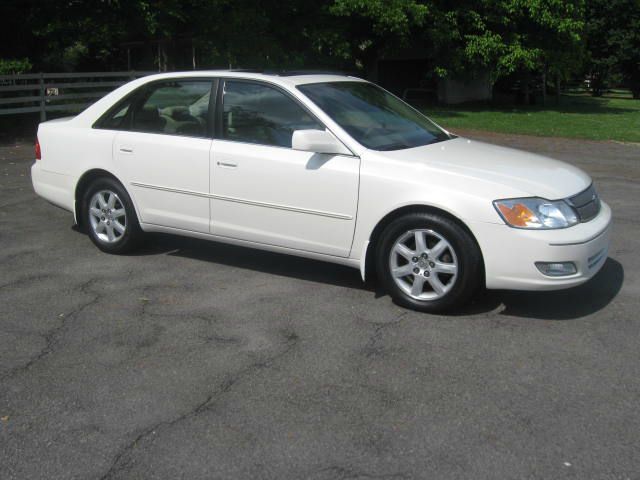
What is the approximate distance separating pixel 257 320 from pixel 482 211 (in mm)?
1635

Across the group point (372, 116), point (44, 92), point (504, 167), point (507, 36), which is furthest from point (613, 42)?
point (504, 167)

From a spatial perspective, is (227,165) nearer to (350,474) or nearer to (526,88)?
(350,474)

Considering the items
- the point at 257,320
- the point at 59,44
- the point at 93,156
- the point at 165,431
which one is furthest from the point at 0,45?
the point at 165,431

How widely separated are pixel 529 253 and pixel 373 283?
4.66 ft

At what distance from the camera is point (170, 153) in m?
6.16

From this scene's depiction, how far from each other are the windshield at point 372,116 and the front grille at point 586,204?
126 cm

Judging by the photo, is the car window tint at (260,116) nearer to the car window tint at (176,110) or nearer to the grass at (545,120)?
the car window tint at (176,110)

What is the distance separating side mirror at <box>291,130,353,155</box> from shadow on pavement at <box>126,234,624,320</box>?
1.03m

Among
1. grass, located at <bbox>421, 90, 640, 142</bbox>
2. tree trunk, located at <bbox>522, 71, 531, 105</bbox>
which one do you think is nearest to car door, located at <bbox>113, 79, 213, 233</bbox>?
grass, located at <bbox>421, 90, 640, 142</bbox>

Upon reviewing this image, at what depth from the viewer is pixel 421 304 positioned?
17.0ft

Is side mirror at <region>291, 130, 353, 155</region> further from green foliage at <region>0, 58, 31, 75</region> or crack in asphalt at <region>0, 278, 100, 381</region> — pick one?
green foliage at <region>0, 58, 31, 75</region>

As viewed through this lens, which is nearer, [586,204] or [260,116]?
[586,204]

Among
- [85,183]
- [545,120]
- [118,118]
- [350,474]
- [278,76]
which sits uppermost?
[278,76]

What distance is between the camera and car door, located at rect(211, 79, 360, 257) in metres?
5.41
